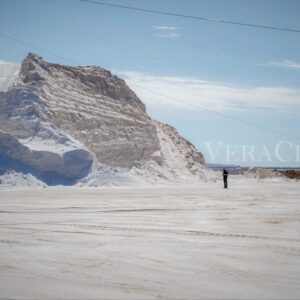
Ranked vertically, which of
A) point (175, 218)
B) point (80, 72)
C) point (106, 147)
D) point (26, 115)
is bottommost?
point (175, 218)

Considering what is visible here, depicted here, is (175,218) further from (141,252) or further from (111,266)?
(111,266)

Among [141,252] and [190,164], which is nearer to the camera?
[141,252]

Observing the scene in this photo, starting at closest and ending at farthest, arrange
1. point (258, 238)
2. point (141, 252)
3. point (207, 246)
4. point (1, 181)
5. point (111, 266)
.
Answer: point (111, 266) < point (141, 252) < point (207, 246) < point (258, 238) < point (1, 181)

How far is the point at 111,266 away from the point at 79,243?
1.71 m

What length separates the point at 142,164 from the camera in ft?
107

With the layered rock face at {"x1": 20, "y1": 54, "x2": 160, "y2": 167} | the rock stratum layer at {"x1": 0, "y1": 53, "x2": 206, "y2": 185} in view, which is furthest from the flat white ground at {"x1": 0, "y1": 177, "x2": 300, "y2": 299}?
the layered rock face at {"x1": 20, "y1": 54, "x2": 160, "y2": 167}

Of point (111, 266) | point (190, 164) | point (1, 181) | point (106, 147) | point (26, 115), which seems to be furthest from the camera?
point (190, 164)

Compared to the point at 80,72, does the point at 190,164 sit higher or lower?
lower

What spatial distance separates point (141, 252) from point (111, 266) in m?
0.90

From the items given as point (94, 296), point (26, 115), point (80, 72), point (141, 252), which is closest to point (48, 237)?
point (141, 252)

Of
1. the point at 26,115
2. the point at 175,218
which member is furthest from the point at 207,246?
the point at 26,115

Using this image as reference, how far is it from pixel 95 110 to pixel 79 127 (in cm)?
282

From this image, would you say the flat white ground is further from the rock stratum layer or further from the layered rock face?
the layered rock face

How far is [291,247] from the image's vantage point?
6.34 m
